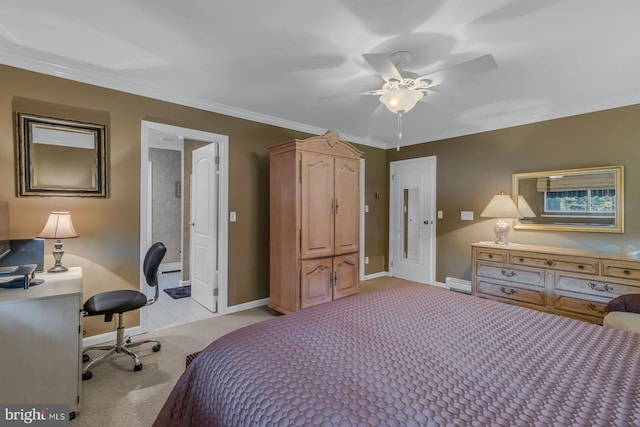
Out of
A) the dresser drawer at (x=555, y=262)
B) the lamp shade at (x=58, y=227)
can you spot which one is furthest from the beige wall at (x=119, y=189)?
the dresser drawer at (x=555, y=262)

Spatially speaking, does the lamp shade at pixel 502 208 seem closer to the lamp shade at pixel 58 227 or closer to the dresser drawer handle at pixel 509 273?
the dresser drawer handle at pixel 509 273

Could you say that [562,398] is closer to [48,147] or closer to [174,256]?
[48,147]

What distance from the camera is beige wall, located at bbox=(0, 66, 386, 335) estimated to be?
2354mm

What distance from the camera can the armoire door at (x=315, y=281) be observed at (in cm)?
326

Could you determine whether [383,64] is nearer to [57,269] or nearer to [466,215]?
[57,269]

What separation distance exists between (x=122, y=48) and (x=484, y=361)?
2.94m

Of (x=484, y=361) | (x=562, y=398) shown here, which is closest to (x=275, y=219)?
(x=484, y=361)

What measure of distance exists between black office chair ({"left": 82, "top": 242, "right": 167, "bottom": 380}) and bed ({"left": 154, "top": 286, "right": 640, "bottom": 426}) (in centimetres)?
134

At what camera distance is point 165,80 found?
107 inches

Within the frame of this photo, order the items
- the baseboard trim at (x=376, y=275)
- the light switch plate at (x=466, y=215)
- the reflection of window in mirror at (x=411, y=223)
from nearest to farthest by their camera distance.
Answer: the light switch plate at (x=466, y=215), the reflection of window in mirror at (x=411, y=223), the baseboard trim at (x=376, y=275)

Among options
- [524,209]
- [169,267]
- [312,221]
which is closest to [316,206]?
[312,221]

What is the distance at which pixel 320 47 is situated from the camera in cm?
214

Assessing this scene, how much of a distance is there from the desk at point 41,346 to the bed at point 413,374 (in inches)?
36.0

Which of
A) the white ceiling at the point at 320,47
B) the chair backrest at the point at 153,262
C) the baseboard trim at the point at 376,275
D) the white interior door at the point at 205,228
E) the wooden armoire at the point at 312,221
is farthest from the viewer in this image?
the baseboard trim at the point at 376,275
